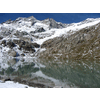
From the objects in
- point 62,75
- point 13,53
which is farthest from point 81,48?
point 13,53

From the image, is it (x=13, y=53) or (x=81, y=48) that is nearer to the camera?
(x=81, y=48)

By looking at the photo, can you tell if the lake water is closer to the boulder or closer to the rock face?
the rock face

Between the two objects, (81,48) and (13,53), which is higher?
(81,48)

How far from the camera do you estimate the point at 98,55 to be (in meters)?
98.1

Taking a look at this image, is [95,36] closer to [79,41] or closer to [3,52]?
[79,41]

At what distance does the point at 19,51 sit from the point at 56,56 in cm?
8089

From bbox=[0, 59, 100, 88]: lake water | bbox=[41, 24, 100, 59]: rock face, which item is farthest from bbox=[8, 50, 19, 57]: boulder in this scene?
bbox=[0, 59, 100, 88]: lake water

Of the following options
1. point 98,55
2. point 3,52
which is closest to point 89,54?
point 98,55

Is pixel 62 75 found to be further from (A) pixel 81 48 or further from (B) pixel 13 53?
(B) pixel 13 53

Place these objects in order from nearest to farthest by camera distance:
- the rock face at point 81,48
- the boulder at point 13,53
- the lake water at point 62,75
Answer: the lake water at point 62,75, the rock face at point 81,48, the boulder at point 13,53

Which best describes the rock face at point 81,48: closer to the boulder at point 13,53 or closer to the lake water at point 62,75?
the lake water at point 62,75

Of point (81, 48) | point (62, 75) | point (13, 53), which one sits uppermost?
point (81, 48)

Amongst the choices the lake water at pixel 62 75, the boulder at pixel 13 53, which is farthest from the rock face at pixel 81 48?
the boulder at pixel 13 53
